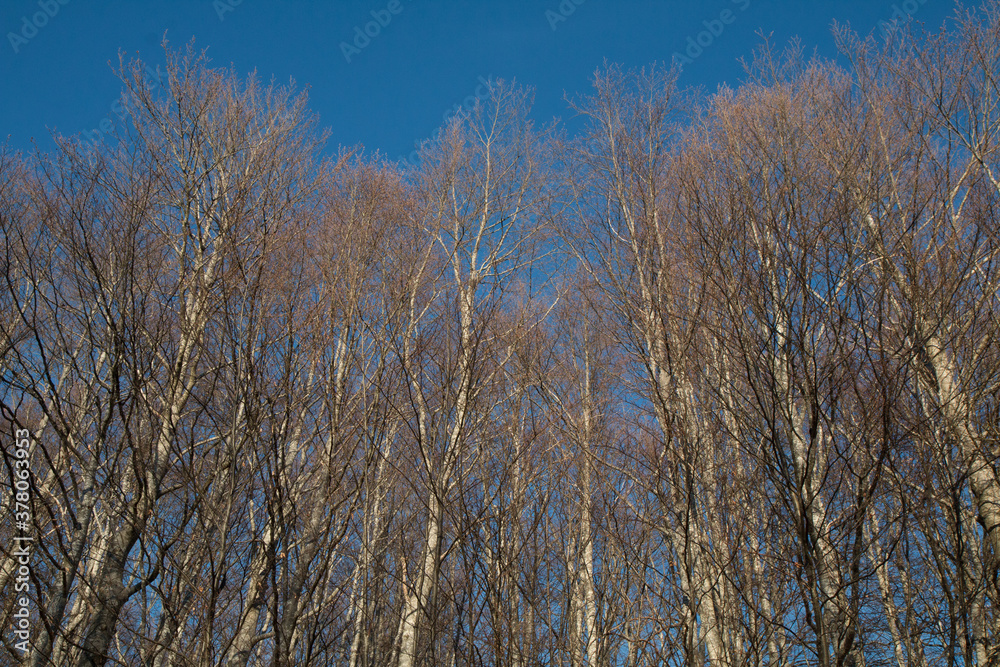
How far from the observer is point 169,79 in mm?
5762

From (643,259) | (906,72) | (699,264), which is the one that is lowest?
(699,264)

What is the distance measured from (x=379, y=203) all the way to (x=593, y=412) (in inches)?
138

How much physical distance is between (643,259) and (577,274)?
241cm

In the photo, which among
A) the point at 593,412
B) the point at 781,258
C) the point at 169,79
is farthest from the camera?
the point at 593,412

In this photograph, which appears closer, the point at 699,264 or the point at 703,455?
the point at 699,264

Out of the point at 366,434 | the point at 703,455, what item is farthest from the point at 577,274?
the point at 366,434

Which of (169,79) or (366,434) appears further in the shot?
(169,79)

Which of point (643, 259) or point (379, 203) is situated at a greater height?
point (379, 203)

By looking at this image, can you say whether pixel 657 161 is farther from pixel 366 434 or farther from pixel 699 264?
pixel 366 434

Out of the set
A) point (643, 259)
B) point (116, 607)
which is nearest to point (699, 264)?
point (643, 259)

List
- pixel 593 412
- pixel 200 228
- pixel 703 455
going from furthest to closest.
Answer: pixel 593 412 → pixel 200 228 → pixel 703 455

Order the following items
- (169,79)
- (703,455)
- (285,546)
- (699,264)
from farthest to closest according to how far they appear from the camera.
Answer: (169,79), (703,455), (699,264), (285,546)

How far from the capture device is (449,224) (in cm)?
760

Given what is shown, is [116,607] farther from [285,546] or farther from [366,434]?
[366,434]
